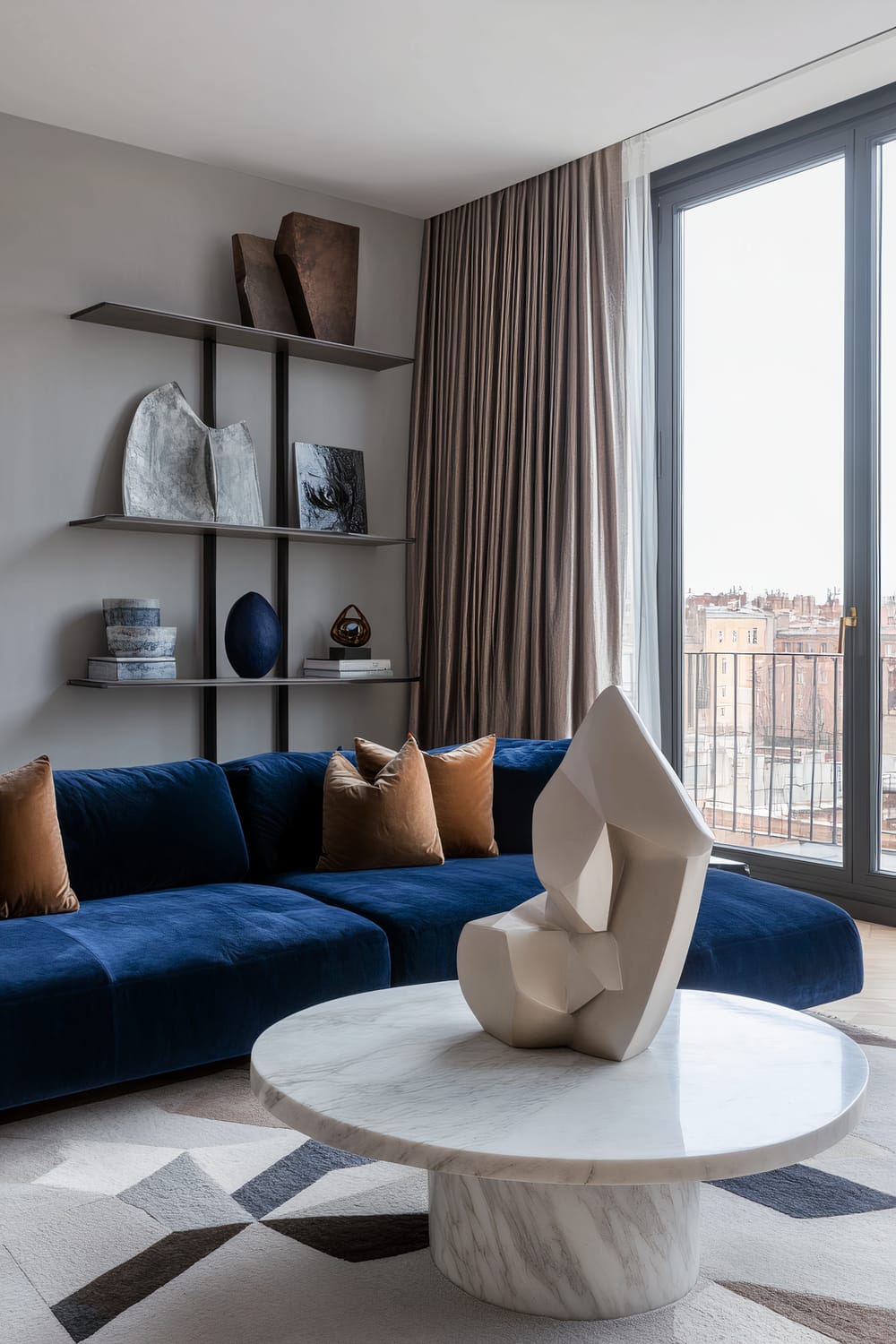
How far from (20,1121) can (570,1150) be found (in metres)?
1.41

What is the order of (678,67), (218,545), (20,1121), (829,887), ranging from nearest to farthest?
(20,1121)
(678,67)
(829,887)
(218,545)

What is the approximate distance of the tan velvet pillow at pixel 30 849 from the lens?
107 inches

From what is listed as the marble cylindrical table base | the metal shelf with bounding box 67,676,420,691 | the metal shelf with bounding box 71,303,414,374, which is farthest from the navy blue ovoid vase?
the marble cylindrical table base

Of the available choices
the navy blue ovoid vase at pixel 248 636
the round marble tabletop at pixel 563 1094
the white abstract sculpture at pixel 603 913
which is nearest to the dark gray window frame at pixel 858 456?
the navy blue ovoid vase at pixel 248 636

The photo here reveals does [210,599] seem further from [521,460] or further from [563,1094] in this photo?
[563,1094]

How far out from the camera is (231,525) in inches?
175

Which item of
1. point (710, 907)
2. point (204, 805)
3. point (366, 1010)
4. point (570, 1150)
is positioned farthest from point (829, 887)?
point (570, 1150)

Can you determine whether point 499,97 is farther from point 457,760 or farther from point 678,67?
point 457,760

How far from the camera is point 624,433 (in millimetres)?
4621

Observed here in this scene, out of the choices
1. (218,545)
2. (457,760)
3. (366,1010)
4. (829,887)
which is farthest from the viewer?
(218,545)

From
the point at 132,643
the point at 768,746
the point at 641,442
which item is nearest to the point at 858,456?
the point at 641,442

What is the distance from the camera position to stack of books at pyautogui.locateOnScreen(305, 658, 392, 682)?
4.84 metres

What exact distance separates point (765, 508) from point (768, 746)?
0.93 metres

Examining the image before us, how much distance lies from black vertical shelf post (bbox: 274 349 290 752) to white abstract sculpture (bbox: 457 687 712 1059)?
10.2ft
